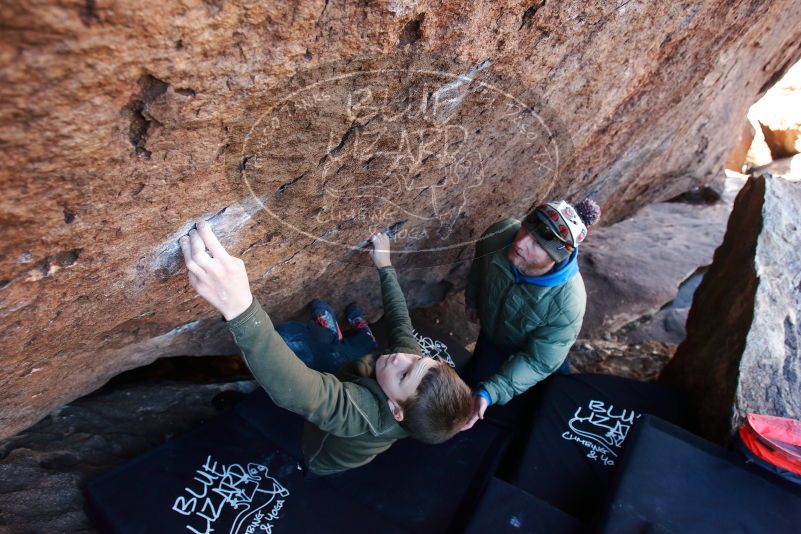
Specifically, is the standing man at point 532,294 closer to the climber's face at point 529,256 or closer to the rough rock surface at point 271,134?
Result: the climber's face at point 529,256

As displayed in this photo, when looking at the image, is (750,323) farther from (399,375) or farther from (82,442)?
(82,442)

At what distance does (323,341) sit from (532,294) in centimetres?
128

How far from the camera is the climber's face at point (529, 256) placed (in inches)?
109

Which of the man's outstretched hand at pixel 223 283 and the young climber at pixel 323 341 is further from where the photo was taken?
the young climber at pixel 323 341

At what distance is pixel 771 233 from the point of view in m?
3.96

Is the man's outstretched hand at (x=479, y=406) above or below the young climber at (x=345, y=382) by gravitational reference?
below

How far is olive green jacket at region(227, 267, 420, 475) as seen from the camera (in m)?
1.79

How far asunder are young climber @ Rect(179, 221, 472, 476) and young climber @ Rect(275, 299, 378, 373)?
483mm

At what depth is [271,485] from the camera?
114 inches

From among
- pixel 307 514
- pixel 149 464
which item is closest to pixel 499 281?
pixel 307 514

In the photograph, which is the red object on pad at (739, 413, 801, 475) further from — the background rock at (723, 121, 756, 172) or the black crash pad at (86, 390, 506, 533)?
the background rock at (723, 121, 756, 172)

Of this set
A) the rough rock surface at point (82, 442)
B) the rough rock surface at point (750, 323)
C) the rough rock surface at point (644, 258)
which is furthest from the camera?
the rough rock surface at point (644, 258)

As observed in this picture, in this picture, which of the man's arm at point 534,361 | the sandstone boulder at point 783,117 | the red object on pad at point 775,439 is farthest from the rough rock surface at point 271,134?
the sandstone boulder at point 783,117

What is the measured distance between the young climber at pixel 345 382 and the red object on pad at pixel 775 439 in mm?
1477
